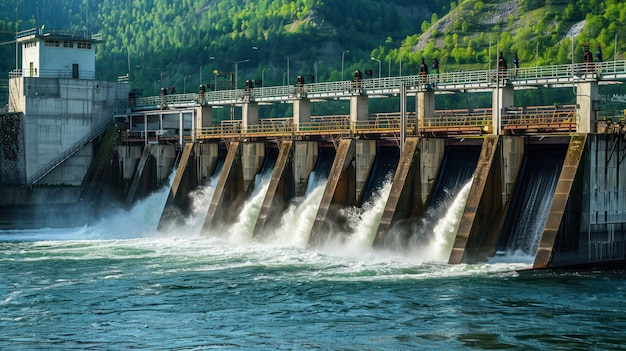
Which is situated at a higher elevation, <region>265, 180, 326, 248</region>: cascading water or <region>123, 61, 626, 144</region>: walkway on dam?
<region>123, 61, 626, 144</region>: walkway on dam

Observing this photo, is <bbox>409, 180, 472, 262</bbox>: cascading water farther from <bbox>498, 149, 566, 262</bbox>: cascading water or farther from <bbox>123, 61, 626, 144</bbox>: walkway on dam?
<bbox>123, 61, 626, 144</bbox>: walkway on dam

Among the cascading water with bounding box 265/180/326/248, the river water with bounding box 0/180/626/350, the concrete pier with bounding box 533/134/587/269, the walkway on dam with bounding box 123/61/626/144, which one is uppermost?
the walkway on dam with bounding box 123/61/626/144

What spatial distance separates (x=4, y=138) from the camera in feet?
307

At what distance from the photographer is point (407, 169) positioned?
6197 cm

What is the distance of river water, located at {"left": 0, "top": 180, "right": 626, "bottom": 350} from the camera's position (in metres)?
40.2

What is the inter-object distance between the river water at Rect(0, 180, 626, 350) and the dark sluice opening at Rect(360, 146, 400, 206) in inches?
37.5

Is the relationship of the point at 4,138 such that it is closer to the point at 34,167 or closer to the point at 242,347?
the point at 34,167

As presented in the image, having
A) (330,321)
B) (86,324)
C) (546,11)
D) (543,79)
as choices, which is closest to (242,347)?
(330,321)

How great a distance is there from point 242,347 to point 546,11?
159322 mm

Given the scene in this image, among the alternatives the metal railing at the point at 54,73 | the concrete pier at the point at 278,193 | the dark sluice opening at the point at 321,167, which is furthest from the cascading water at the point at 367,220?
the metal railing at the point at 54,73

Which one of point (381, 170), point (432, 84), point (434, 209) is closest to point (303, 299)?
point (434, 209)

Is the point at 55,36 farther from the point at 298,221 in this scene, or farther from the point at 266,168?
the point at 298,221

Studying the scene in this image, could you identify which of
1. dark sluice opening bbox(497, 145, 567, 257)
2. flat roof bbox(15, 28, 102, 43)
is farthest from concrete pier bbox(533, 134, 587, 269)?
flat roof bbox(15, 28, 102, 43)

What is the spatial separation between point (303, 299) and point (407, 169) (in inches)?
650
